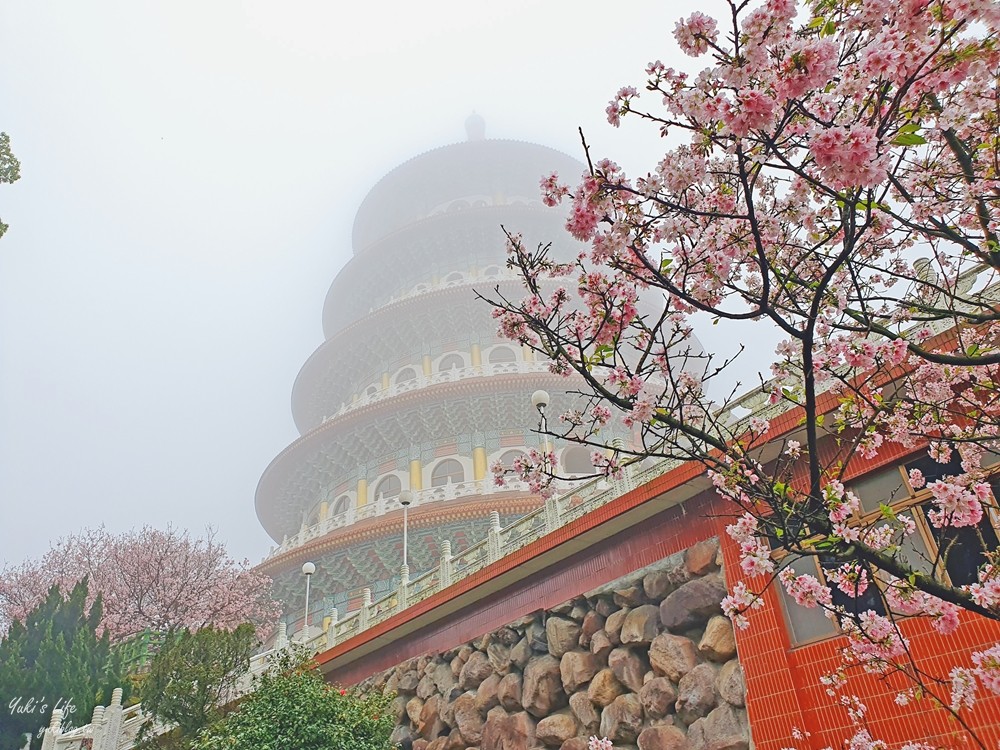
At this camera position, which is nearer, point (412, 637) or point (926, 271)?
point (926, 271)

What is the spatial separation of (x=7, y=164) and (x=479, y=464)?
17.9 meters

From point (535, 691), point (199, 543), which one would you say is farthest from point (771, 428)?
point (199, 543)

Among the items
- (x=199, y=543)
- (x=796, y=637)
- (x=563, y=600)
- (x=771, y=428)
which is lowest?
(x=796, y=637)

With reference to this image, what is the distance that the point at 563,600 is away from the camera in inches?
444

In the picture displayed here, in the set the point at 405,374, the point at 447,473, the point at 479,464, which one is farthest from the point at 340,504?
the point at 479,464

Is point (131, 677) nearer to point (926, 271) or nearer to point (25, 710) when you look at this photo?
point (25, 710)

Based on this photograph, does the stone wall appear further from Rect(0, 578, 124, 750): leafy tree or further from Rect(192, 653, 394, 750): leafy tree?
Rect(0, 578, 124, 750): leafy tree

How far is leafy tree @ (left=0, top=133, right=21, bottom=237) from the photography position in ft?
38.6

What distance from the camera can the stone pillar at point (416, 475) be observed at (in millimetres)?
27206

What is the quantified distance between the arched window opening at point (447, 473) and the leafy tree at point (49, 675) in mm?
11633

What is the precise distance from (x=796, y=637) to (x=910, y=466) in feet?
7.78

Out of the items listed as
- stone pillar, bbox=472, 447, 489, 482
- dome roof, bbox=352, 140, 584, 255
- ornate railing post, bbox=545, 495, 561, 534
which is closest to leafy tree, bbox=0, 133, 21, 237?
ornate railing post, bbox=545, 495, 561, 534

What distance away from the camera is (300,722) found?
430 inches

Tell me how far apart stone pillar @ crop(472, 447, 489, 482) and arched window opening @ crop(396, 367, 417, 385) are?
6.32 metres
